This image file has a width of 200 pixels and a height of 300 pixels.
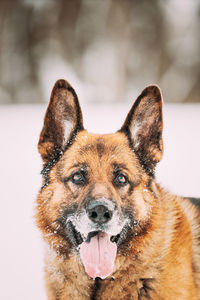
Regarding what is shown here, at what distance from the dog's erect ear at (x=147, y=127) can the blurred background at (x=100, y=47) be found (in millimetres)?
11099

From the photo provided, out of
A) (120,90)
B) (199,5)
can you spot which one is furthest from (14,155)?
(199,5)

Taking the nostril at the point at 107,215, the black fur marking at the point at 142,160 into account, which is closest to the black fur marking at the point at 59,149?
the black fur marking at the point at 142,160

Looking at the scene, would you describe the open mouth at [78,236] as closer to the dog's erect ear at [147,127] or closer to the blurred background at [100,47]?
the dog's erect ear at [147,127]

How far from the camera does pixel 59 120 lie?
109 inches

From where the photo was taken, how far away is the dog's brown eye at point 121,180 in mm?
2521

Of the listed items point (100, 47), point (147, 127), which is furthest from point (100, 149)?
point (100, 47)

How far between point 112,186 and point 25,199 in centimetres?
227

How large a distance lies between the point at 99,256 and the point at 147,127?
3.55ft

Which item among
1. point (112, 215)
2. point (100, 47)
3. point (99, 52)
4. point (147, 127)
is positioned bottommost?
point (112, 215)

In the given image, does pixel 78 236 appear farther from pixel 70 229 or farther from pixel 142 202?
pixel 142 202

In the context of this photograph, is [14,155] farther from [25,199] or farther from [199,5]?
[199,5]

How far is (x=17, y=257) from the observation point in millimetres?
3256

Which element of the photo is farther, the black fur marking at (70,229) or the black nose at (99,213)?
the black fur marking at (70,229)

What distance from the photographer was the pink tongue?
235 centimetres
